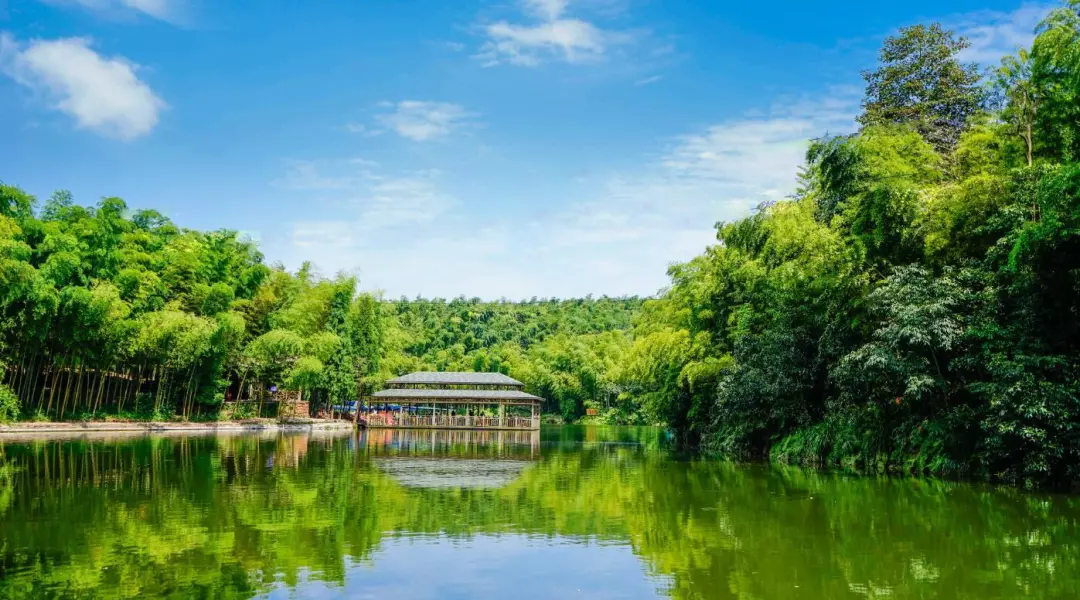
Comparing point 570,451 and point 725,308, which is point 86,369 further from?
point 725,308

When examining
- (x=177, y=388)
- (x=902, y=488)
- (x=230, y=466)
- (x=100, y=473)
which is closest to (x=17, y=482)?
(x=100, y=473)

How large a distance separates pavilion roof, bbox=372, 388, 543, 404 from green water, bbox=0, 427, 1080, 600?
2346 centimetres

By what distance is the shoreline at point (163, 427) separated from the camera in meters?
26.0

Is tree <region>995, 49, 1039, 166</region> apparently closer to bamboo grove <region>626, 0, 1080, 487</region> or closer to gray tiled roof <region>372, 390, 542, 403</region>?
bamboo grove <region>626, 0, 1080, 487</region>

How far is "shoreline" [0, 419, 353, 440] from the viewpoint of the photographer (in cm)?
2599

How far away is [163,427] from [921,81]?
35.9 metres

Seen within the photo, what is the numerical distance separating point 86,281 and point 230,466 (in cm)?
1449

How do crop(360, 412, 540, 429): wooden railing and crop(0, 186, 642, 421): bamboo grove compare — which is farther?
crop(360, 412, 540, 429): wooden railing

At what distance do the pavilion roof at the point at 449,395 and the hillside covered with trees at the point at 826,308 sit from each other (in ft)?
9.64

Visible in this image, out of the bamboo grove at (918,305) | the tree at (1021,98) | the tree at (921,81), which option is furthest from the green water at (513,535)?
the tree at (921,81)

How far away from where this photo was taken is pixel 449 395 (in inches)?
1607

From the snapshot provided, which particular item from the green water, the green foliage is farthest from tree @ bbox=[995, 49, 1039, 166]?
the green foliage

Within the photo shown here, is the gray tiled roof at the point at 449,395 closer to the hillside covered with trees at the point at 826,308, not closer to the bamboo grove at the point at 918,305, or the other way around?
the hillside covered with trees at the point at 826,308

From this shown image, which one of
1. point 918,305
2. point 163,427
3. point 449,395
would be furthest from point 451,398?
point 918,305
